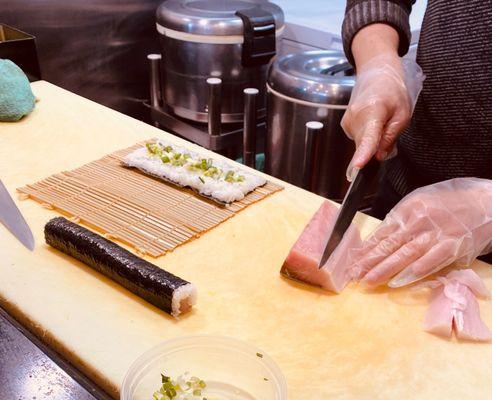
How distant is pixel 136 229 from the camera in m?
1.46

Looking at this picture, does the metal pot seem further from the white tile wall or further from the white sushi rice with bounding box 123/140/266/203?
the white sushi rice with bounding box 123/140/266/203

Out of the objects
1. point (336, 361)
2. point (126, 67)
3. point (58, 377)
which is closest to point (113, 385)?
point (58, 377)

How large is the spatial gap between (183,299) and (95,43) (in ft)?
8.03

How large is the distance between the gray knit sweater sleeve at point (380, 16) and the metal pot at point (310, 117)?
668mm

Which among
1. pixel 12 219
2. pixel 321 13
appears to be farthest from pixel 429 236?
pixel 321 13

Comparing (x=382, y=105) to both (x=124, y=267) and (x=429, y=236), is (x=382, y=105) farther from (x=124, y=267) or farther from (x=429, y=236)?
(x=124, y=267)

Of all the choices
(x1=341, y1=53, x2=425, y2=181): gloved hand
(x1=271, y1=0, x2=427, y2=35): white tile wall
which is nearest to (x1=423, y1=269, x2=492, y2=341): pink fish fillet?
(x1=341, y1=53, x2=425, y2=181): gloved hand

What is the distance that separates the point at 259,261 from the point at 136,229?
1.16ft

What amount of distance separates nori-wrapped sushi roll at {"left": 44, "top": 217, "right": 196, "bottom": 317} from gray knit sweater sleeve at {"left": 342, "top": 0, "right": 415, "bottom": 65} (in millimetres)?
988

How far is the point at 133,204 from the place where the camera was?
155 centimetres

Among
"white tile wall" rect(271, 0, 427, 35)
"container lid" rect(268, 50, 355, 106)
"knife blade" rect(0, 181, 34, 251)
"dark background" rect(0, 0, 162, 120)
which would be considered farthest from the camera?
"white tile wall" rect(271, 0, 427, 35)

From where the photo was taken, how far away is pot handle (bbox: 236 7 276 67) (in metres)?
2.78

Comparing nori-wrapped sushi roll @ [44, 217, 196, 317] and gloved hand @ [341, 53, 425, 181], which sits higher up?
gloved hand @ [341, 53, 425, 181]

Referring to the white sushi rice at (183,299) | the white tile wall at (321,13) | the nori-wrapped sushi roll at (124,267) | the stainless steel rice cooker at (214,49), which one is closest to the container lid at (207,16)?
the stainless steel rice cooker at (214,49)
